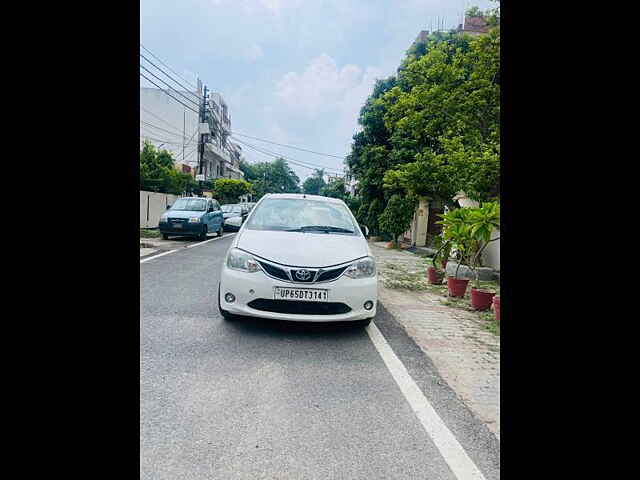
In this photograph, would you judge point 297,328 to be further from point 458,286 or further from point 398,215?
point 398,215

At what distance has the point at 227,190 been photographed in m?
37.2

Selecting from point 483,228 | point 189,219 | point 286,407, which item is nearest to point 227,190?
point 189,219

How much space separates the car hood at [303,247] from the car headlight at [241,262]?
0.07 m

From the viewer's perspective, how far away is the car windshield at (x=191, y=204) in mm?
16125

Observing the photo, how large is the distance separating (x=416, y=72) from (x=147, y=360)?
296 inches

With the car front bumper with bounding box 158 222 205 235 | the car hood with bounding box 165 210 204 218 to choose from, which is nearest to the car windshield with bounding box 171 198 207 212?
the car hood with bounding box 165 210 204 218

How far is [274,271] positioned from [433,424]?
2175 mm

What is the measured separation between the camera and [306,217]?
573 cm

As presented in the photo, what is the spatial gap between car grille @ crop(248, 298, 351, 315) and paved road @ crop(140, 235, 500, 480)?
0.30 metres

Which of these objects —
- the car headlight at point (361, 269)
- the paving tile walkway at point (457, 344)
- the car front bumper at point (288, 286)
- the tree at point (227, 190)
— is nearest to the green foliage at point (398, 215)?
the paving tile walkway at point (457, 344)
